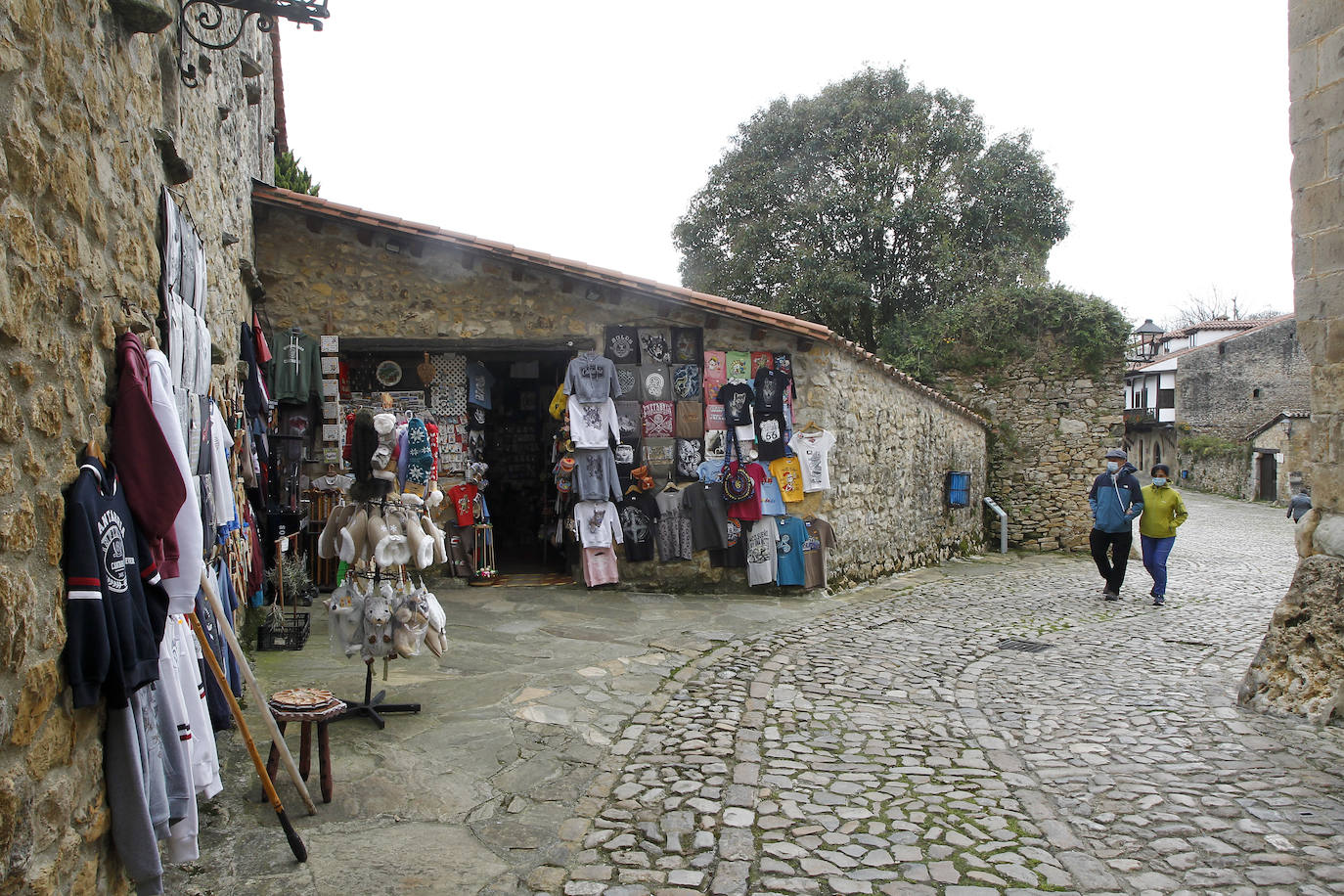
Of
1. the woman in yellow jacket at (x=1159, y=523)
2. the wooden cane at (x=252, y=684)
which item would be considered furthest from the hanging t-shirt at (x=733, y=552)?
the wooden cane at (x=252, y=684)

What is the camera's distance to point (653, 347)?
9.09 m

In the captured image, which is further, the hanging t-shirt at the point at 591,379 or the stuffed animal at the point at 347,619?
the hanging t-shirt at the point at 591,379

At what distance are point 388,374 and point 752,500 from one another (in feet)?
13.9

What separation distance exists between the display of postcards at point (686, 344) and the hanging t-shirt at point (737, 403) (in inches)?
18.9

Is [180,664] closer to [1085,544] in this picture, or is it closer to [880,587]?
[880,587]

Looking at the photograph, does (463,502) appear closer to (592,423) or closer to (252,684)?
(592,423)

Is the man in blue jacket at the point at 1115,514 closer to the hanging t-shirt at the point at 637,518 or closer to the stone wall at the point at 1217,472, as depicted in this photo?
the hanging t-shirt at the point at 637,518

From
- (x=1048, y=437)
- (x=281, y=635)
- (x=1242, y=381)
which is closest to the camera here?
(x=281, y=635)

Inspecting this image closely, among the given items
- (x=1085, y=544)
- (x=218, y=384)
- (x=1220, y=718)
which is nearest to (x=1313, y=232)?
(x=1220, y=718)

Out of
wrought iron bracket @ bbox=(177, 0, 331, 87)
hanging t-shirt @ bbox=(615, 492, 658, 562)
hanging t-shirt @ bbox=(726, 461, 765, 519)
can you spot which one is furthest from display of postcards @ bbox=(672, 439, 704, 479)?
wrought iron bracket @ bbox=(177, 0, 331, 87)

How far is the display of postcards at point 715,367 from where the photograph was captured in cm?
907

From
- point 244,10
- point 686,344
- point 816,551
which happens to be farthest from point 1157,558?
point 244,10

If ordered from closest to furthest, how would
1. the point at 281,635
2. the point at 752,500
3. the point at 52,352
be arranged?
the point at 52,352
the point at 281,635
the point at 752,500

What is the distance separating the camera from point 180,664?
2.91 metres
